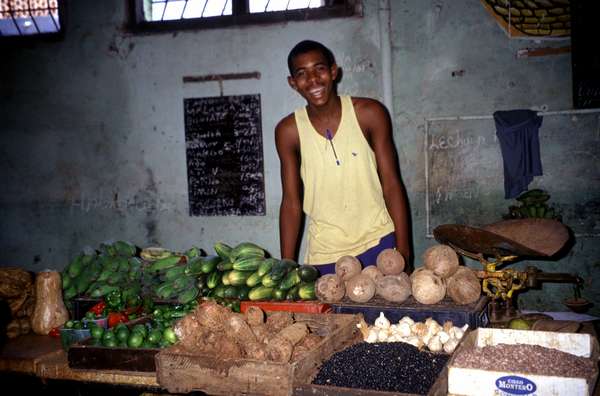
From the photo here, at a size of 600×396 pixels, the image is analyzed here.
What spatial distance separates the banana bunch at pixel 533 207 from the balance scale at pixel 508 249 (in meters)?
2.44

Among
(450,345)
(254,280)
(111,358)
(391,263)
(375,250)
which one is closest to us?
(450,345)

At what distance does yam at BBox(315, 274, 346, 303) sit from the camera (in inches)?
121

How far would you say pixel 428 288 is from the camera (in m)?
2.87

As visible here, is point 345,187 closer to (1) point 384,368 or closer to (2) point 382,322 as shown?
(2) point 382,322

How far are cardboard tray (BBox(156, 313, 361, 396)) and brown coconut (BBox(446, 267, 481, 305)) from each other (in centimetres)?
76

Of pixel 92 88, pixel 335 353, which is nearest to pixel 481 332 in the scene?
pixel 335 353

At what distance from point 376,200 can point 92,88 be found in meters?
4.71

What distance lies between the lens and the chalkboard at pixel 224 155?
640cm

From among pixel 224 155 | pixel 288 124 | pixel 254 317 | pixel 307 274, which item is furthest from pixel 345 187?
pixel 224 155

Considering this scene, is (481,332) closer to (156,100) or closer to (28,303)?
(28,303)

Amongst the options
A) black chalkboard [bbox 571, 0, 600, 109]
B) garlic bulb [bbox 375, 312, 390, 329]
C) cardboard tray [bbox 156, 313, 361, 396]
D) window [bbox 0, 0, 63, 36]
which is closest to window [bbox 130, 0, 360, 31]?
window [bbox 0, 0, 63, 36]

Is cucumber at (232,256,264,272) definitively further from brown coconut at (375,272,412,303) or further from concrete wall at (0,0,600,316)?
concrete wall at (0,0,600,316)

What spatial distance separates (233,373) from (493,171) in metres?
4.39

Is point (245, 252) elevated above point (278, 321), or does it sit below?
above
